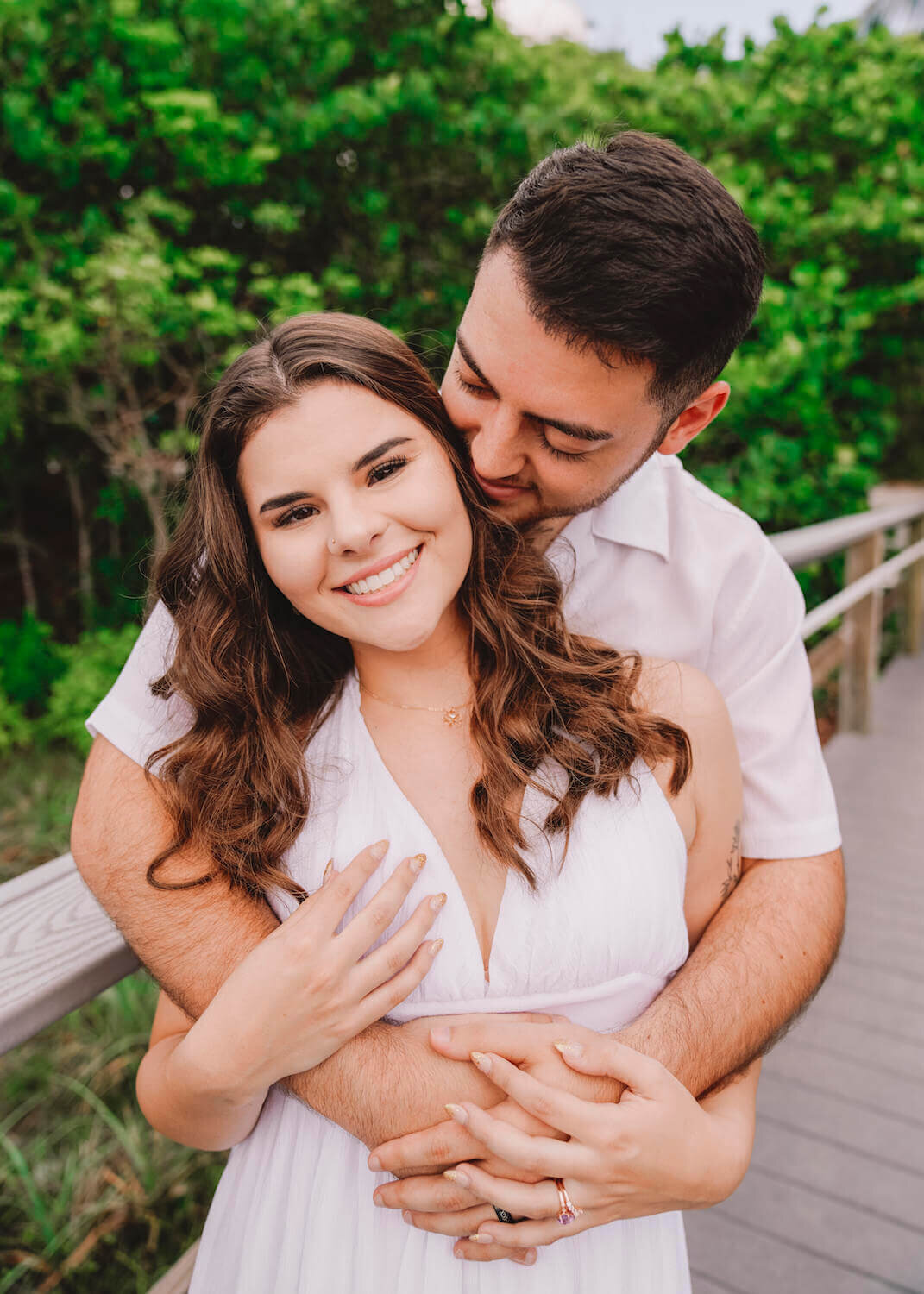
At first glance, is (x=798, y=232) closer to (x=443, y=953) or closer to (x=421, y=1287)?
(x=443, y=953)

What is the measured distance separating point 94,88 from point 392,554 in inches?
160

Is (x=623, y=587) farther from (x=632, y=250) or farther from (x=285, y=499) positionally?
(x=285, y=499)

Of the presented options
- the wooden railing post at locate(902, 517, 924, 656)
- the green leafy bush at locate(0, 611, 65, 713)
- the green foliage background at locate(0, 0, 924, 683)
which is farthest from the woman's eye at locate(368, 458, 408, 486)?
the wooden railing post at locate(902, 517, 924, 656)

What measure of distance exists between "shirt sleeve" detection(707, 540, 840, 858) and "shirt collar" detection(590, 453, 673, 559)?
0.57 ft

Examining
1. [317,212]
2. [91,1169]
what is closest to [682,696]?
[91,1169]

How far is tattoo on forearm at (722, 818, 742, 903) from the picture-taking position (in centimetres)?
154

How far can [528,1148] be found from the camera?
3.61 ft

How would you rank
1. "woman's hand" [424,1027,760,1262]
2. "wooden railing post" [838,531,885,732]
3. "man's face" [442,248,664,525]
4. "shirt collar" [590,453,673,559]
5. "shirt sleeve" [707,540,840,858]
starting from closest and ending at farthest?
"woman's hand" [424,1027,760,1262] → "man's face" [442,248,664,525] → "shirt sleeve" [707,540,840,858] → "shirt collar" [590,453,673,559] → "wooden railing post" [838,531,885,732]

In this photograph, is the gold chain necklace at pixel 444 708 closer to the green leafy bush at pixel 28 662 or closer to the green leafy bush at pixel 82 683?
the green leafy bush at pixel 82 683

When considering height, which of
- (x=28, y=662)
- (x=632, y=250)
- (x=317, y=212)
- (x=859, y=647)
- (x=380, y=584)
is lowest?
(x=859, y=647)

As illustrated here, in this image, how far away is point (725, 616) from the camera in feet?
5.75

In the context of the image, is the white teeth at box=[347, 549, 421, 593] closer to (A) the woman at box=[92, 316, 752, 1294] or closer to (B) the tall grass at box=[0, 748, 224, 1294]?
(A) the woman at box=[92, 316, 752, 1294]

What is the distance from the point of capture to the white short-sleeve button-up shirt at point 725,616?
1.66m

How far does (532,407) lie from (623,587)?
1.35 feet
